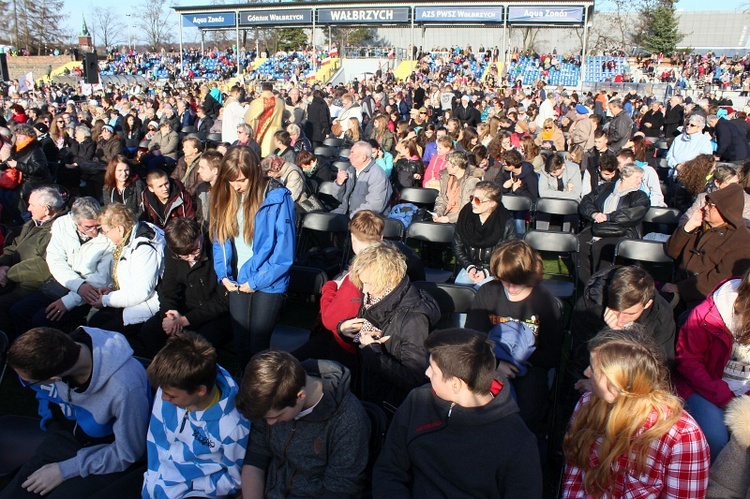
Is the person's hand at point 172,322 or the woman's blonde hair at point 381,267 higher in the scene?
the woman's blonde hair at point 381,267

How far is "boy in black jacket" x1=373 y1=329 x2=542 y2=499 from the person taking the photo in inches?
93.1

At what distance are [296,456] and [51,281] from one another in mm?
3355

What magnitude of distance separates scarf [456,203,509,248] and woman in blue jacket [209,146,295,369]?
183 cm

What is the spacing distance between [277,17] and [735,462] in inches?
1451

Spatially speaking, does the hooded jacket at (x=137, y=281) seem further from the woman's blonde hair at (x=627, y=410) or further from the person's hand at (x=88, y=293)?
the woman's blonde hair at (x=627, y=410)

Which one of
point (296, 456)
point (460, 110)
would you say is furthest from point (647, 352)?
point (460, 110)

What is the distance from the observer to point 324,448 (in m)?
2.60

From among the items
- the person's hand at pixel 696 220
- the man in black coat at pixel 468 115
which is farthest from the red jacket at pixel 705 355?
the man in black coat at pixel 468 115

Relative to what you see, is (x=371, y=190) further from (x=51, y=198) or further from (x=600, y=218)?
(x=51, y=198)

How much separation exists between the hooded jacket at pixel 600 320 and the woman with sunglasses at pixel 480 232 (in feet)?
4.26

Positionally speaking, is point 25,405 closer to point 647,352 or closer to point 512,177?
point 647,352

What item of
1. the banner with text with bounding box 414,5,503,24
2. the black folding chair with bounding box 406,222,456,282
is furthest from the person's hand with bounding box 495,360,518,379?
the banner with text with bounding box 414,5,503,24

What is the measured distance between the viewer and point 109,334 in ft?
10.3

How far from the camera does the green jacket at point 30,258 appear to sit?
16.7 feet
